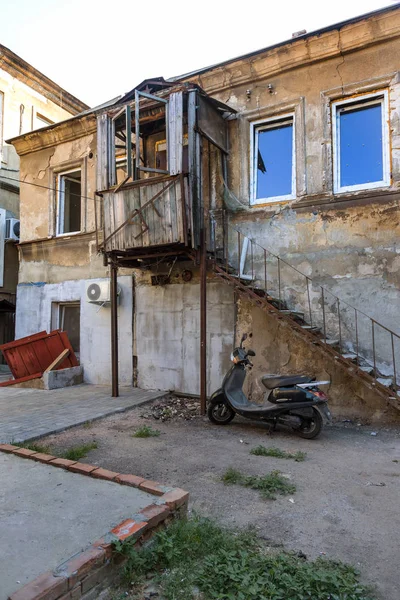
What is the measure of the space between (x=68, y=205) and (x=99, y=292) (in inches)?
120

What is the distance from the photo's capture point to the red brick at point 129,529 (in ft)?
8.29

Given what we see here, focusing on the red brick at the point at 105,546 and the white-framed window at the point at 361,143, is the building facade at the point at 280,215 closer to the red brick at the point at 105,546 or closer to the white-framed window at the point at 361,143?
the white-framed window at the point at 361,143

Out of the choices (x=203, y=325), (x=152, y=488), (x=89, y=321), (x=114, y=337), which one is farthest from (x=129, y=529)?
(x=89, y=321)

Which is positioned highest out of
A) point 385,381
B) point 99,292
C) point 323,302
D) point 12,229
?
point 12,229

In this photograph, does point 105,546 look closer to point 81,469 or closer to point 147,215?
point 81,469

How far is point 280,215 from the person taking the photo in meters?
7.60

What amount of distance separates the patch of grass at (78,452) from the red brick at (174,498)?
6.12 ft

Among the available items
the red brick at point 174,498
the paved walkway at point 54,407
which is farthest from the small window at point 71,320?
the red brick at point 174,498

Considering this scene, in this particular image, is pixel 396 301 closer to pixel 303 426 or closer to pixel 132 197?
pixel 303 426

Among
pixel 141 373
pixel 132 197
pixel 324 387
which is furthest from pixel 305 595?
pixel 141 373

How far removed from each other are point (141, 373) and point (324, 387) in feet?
12.9

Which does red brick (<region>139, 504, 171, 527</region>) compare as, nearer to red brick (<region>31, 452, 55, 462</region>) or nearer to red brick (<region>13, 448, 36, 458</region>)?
red brick (<region>31, 452, 55, 462</region>)

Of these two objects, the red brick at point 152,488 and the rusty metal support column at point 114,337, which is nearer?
the red brick at point 152,488

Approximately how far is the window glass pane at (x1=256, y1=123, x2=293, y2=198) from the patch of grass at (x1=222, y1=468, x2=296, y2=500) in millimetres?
5174
